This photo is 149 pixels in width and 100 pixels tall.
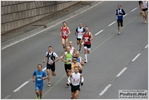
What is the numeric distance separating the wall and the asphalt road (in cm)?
198

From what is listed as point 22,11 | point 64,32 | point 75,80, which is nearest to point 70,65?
point 75,80

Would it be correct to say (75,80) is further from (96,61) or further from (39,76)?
(96,61)

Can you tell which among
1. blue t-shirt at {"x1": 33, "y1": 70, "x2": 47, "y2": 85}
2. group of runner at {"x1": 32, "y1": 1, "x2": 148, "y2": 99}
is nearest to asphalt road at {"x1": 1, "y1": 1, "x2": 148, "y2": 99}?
group of runner at {"x1": 32, "y1": 1, "x2": 148, "y2": 99}

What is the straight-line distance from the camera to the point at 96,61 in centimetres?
2467

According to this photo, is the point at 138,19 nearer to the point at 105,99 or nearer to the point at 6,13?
the point at 6,13

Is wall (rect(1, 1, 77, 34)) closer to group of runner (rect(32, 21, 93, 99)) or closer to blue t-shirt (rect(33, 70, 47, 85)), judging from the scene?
group of runner (rect(32, 21, 93, 99))

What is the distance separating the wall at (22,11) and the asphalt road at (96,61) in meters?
1.98

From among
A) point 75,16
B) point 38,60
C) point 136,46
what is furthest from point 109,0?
point 38,60

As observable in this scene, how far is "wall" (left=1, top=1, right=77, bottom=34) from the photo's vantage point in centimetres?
3073

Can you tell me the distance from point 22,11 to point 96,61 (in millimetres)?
9785

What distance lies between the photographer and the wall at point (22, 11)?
3073 cm

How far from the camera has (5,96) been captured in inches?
779

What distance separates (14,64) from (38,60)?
1346 millimetres

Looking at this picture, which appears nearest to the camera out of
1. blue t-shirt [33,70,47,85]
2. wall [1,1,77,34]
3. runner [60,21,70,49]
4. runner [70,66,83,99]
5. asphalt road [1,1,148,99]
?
runner [70,66,83,99]
